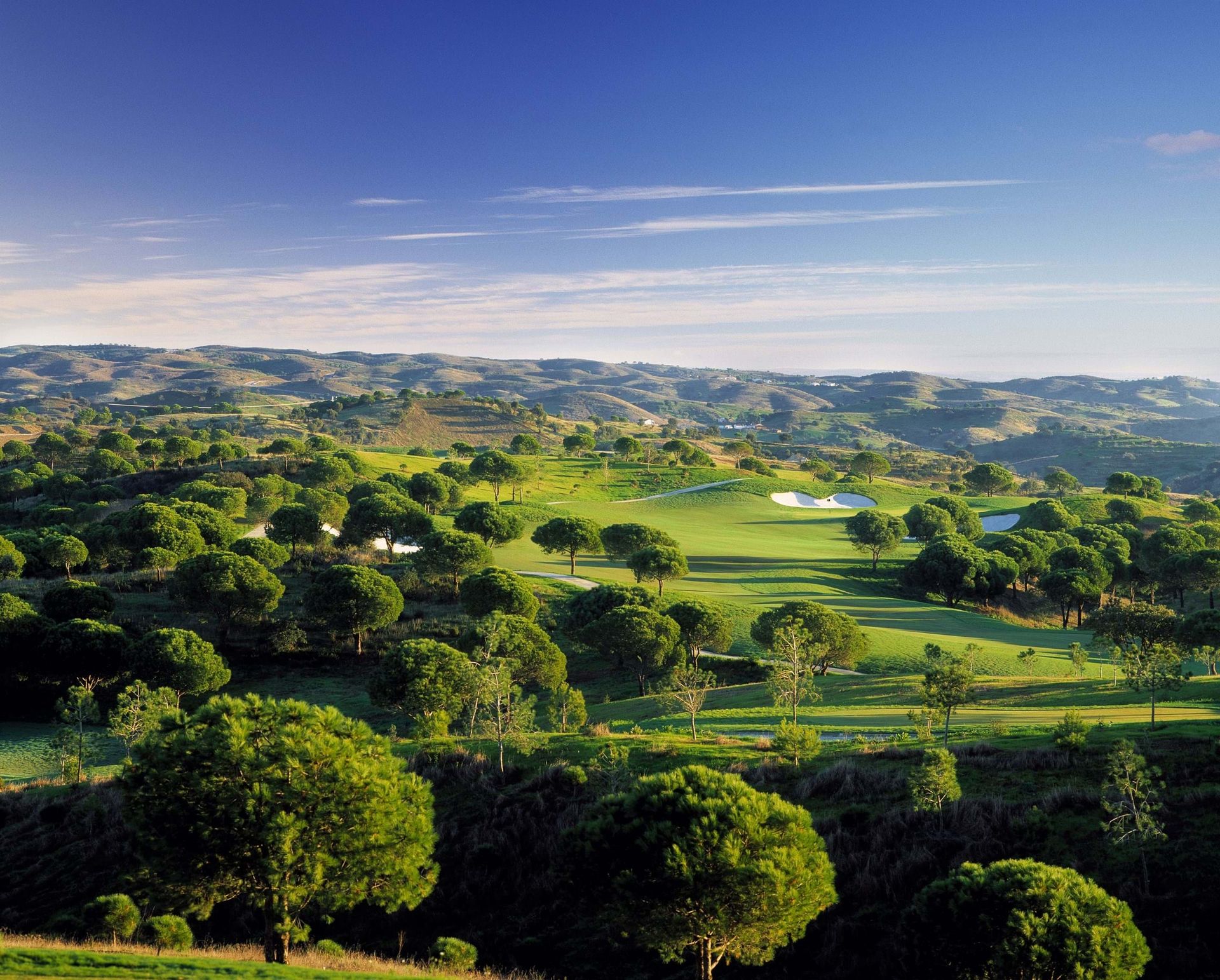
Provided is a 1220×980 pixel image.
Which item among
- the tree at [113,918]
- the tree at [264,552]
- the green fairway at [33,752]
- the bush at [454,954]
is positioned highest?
the bush at [454,954]

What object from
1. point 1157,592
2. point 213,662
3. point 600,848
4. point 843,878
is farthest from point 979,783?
point 1157,592

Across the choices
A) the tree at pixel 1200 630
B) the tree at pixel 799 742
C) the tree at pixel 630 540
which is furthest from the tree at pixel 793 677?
the tree at pixel 630 540

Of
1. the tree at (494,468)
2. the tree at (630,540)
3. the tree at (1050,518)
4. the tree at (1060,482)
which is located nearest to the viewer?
the tree at (630,540)

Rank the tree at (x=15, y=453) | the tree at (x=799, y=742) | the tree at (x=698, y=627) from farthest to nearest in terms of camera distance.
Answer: the tree at (x=15, y=453), the tree at (x=698, y=627), the tree at (x=799, y=742)

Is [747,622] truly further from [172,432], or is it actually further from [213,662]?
[172,432]

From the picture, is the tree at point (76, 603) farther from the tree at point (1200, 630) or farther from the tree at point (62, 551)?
the tree at point (1200, 630)

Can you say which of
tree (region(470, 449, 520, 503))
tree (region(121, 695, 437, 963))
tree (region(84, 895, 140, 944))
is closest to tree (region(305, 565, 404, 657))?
tree (region(84, 895, 140, 944))

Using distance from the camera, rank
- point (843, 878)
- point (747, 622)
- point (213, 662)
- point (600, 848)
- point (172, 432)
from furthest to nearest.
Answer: point (172, 432) < point (747, 622) < point (213, 662) < point (843, 878) < point (600, 848)
